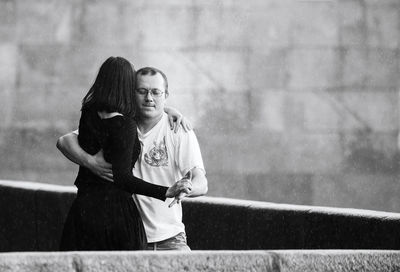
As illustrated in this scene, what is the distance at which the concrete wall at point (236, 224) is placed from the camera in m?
5.19

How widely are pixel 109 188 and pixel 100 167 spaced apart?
96 millimetres

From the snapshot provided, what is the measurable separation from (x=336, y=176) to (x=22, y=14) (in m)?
3.74

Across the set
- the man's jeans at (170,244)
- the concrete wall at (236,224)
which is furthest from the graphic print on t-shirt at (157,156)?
the concrete wall at (236,224)

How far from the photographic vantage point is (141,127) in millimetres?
5336

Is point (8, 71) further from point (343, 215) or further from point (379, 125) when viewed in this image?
point (343, 215)

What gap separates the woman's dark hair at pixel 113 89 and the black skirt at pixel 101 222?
34 centimetres

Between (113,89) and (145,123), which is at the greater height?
(113,89)

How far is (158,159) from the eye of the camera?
5246 mm

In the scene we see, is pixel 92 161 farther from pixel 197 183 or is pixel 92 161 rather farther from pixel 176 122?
pixel 176 122

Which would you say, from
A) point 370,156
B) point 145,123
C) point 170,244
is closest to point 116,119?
point 145,123

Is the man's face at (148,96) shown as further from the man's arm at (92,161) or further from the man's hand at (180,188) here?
the man's hand at (180,188)

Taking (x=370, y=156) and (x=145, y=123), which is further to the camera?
(x=370, y=156)

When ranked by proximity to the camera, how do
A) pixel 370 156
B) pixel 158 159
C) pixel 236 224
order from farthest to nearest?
pixel 370 156 → pixel 236 224 → pixel 158 159

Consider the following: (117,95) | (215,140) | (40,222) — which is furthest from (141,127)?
(215,140)
